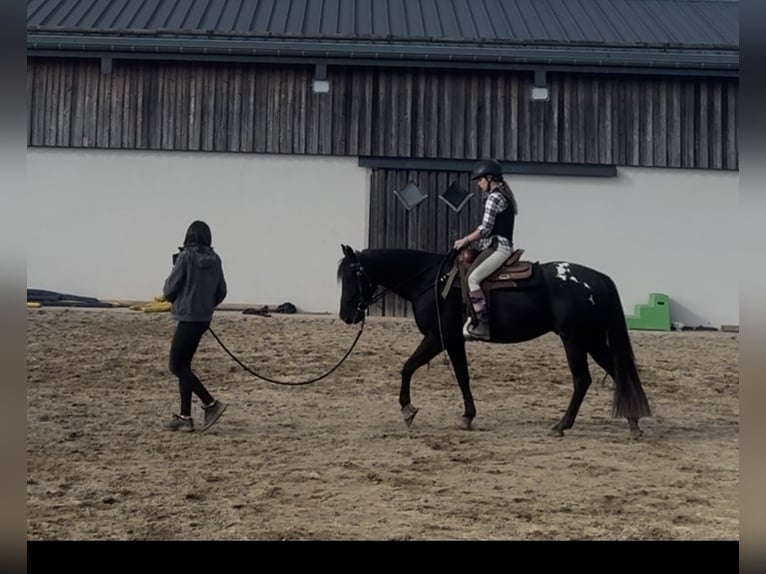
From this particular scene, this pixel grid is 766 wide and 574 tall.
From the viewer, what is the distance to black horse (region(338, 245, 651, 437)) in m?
6.54

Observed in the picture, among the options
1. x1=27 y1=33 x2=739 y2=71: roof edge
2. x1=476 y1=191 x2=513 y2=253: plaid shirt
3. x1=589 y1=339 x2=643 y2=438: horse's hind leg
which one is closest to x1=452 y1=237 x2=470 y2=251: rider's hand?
x1=476 y1=191 x2=513 y2=253: plaid shirt

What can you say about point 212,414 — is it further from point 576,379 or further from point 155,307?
point 155,307

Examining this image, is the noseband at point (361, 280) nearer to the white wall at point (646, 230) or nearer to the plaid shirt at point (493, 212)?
the plaid shirt at point (493, 212)

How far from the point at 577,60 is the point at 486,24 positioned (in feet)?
10.6

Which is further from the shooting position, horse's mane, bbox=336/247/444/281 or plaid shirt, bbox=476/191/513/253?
horse's mane, bbox=336/247/444/281

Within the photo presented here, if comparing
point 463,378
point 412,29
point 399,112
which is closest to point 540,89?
point 399,112

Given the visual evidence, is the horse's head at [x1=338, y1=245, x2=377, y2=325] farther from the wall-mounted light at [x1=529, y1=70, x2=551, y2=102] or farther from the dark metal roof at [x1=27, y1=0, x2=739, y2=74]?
the wall-mounted light at [x1=529, y1=70, x2=551, y2=102]

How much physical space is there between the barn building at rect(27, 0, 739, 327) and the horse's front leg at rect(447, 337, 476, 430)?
695 cm

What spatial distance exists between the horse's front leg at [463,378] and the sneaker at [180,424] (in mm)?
2306

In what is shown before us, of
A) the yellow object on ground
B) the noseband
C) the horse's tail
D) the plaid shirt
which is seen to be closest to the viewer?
the horse's tail

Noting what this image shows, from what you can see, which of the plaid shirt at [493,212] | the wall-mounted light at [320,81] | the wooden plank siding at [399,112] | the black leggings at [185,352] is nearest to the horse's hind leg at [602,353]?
the plaid shirt at [493,212]

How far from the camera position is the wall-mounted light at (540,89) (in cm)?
1376

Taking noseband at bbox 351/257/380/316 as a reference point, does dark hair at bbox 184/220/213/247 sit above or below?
above

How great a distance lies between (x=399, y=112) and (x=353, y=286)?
7.62 meters
